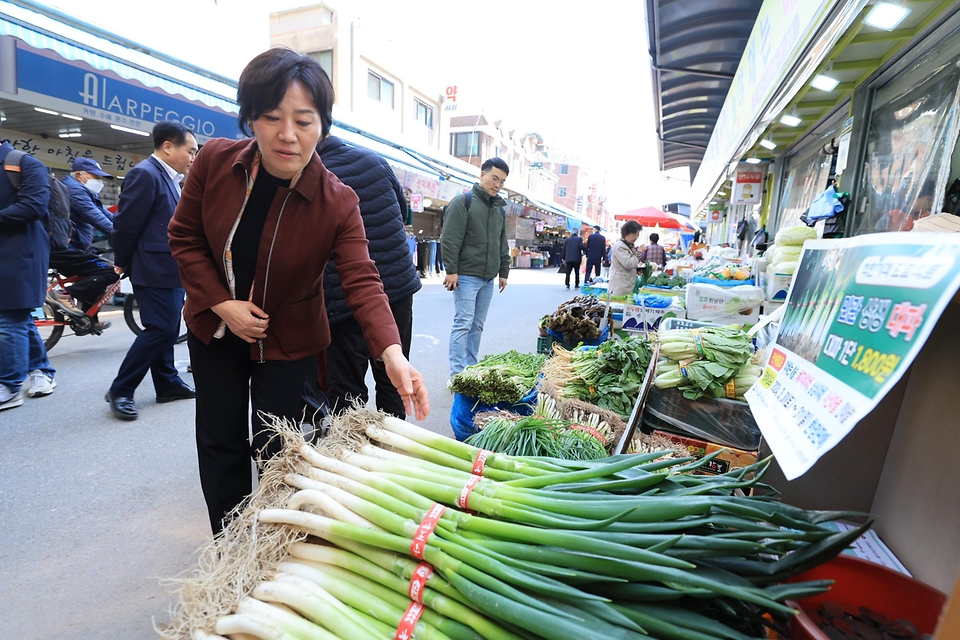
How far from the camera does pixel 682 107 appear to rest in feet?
36.8

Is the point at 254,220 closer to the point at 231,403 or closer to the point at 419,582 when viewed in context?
the point at 231,403

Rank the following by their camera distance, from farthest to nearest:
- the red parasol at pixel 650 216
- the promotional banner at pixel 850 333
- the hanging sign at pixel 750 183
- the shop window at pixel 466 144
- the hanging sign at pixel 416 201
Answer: the shop window at pixel 466 144 < the red parasol at pixel 650 216 < the hanging sign at pixel 416 201 < the hanging sign at pixel 750 183 < the promotional banner at pixel 850 333

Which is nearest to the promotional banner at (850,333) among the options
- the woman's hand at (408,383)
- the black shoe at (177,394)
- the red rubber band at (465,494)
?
the red rubber band at (465,494)

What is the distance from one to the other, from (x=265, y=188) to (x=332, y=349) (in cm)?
139

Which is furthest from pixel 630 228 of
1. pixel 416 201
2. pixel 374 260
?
pixel 416 201

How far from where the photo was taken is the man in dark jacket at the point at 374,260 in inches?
112

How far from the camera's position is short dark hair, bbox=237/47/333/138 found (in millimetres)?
1579

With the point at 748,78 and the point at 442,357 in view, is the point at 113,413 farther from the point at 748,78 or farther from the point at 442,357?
the point at 748,78

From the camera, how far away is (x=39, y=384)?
441 cm

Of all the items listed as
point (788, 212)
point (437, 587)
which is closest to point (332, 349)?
point (437, 587)

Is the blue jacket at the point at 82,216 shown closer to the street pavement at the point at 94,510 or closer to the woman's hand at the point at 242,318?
the street pavement at the point at 94,510

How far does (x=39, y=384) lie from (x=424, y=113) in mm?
27278

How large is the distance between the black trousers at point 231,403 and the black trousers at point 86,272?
5.09 meters

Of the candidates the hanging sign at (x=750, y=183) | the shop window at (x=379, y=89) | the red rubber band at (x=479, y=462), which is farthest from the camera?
the shop window at (x=379, y=89)
